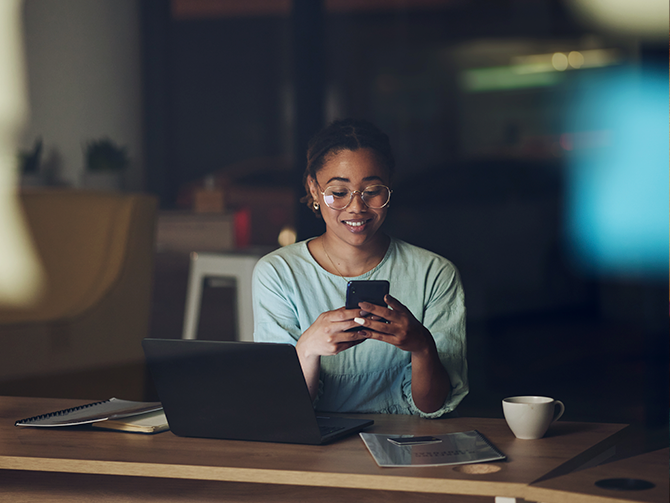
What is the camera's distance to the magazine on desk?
1347 mm

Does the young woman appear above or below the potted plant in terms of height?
below

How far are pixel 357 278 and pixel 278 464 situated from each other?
21.1 inches

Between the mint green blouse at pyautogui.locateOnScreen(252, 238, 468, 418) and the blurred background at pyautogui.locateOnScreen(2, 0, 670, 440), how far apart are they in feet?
4.74

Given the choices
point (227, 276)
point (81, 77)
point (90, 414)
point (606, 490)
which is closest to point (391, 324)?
point (606, 490)

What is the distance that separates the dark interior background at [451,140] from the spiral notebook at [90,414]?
1.59 metres

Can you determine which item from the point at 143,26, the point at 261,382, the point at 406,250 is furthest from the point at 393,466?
the point at 143,26

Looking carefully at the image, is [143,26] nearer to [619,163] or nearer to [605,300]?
[619,163]

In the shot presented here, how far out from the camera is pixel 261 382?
4.00 ft

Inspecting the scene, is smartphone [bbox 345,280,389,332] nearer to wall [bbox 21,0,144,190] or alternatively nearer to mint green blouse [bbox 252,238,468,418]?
mint green blouse [bbox 252,238,468,418]

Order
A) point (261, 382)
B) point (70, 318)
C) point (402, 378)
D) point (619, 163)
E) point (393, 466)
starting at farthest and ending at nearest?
point (619, 163), point (70, 318), point (402, 378), point (261, 382), point (393, 466)

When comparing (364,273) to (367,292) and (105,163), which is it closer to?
(367,292)

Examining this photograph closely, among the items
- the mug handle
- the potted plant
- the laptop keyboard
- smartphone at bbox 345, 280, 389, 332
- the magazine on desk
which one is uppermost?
the potted plant

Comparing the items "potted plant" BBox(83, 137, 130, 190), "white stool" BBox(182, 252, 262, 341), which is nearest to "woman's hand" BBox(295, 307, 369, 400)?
"white stool" BBox(182, 252, 262, 341)

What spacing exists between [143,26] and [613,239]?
2450mm
